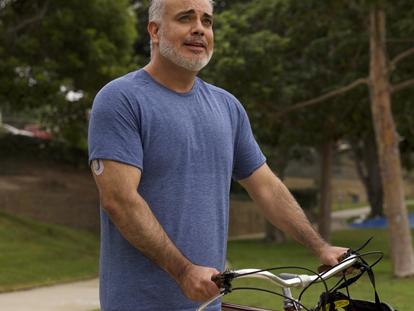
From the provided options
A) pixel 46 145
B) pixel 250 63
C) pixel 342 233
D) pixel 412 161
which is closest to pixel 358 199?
pixel 412 161

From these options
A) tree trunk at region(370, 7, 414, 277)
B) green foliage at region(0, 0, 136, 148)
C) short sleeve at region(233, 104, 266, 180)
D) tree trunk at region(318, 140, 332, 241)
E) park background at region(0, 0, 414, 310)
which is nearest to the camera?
short sleeve at region(233, 104, 266, 180)

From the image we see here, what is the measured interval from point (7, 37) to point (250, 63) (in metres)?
5.00

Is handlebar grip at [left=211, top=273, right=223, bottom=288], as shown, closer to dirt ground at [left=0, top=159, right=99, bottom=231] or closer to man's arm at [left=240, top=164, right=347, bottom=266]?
man's arm at [left=240, top=164, right=347, bottom=266]

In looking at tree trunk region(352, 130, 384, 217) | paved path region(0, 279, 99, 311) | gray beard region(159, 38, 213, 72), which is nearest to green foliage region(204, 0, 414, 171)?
paved path region(0, 279, 99, 311)

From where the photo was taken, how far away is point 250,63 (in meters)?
16.9

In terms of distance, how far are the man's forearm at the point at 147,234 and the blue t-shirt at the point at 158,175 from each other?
4.5 inches

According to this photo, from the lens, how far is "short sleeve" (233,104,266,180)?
3.25 meters

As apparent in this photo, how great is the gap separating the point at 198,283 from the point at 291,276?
1.13ft

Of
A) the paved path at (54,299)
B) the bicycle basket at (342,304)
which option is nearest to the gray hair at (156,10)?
the bicycle basket at (342,304)

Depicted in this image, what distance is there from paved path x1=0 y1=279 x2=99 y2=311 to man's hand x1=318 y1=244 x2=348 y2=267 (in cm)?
803

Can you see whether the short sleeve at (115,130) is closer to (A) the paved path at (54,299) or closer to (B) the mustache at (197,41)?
(B) the mustache at (197,41)

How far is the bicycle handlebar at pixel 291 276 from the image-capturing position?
2.51 metres

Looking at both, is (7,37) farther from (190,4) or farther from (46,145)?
(190,4)

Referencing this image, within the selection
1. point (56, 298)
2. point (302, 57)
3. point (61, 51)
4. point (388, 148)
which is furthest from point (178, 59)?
point (302, 57)
